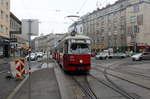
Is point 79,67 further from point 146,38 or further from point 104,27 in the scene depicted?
point 104,27

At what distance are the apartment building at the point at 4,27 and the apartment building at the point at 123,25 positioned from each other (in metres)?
21.5

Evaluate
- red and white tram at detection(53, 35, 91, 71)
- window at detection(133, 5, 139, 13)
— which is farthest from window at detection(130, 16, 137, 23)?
red and white tram at detection(53, 35, 91, 71)

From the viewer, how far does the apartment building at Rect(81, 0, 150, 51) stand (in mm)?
62469

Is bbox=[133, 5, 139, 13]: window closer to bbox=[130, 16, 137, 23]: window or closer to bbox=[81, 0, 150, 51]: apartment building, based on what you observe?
bbox=[81, 0, 150, 51]: apartment building

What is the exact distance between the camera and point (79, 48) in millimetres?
15461

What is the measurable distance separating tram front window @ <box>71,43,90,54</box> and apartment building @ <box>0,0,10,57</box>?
2988 centimetres

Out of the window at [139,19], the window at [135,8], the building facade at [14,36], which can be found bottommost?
the building facade at [14,36]

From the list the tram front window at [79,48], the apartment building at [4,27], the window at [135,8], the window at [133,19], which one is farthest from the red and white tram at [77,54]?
the window at [135,8]

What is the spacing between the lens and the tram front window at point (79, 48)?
15281mm

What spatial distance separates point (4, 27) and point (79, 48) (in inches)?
1339

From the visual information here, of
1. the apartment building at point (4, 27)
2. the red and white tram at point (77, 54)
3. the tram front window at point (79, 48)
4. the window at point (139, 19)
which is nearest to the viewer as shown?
the red and white tram at point (77, 54)

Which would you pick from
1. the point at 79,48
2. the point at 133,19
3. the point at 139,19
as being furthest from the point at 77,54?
the point at 133,19

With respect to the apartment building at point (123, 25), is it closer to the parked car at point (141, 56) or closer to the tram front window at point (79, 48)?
the parked car at point (141, 56)

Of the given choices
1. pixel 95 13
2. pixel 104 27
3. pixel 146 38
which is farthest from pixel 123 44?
pixel 95 13
